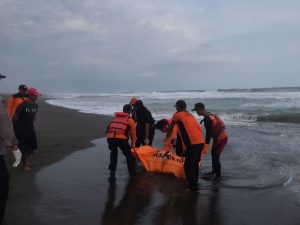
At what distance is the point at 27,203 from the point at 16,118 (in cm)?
240

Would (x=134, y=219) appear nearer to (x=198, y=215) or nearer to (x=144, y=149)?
(x=198, y=215)

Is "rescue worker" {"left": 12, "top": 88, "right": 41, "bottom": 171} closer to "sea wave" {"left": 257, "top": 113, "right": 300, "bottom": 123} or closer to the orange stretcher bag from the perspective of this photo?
the orange stretcher bag

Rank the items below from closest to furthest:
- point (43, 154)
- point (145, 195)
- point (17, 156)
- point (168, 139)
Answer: point (145, 195)
point (168, 139)
point (17, 156)
point (43, 154)

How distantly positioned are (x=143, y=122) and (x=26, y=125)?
104 inches

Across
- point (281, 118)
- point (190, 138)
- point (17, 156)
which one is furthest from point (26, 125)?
point (281, 118)

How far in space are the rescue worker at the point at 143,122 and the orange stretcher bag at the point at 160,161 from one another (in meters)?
0.70

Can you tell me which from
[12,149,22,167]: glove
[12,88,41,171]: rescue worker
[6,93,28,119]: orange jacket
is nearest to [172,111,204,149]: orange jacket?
[12,88,41,171]: rescue worker

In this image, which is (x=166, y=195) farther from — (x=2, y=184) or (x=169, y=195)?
(x=2, y=184)

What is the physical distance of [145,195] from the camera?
19.3 feet

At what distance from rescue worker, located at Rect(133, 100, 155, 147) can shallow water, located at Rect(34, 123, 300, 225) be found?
73 cm

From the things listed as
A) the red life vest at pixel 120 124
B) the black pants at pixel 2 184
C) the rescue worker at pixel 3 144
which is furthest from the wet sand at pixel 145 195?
the red life vest at pixel 120 124

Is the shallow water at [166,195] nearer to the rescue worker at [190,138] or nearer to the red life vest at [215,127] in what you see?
the rescue worker at [190,138]

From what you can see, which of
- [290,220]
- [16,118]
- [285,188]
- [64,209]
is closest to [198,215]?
[290,220]

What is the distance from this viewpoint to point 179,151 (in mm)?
7574
